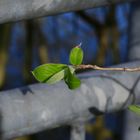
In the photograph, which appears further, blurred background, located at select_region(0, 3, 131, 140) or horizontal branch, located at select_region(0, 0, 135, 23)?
blurred background, located at select_region(0, 3, 131, 140)

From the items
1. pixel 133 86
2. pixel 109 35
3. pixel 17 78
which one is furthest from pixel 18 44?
pixel 133 86

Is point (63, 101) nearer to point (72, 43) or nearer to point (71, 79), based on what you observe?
point (71, 79)

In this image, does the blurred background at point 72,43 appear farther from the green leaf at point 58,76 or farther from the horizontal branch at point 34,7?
the green leaf at point 58,76

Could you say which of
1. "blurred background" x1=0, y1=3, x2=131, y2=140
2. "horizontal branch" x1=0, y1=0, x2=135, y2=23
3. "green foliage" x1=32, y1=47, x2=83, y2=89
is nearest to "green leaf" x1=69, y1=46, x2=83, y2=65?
"green foliage" x1=32, y1=47, x2=83, y2=89

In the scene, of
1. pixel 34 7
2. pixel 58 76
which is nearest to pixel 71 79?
pixel 58 76

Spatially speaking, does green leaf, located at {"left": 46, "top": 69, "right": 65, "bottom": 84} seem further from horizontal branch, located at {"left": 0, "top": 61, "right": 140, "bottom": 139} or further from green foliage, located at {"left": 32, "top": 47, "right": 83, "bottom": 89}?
horizontal branch, located at {"left": 0, "top": 61, "right": 140, "bottom": 139}
